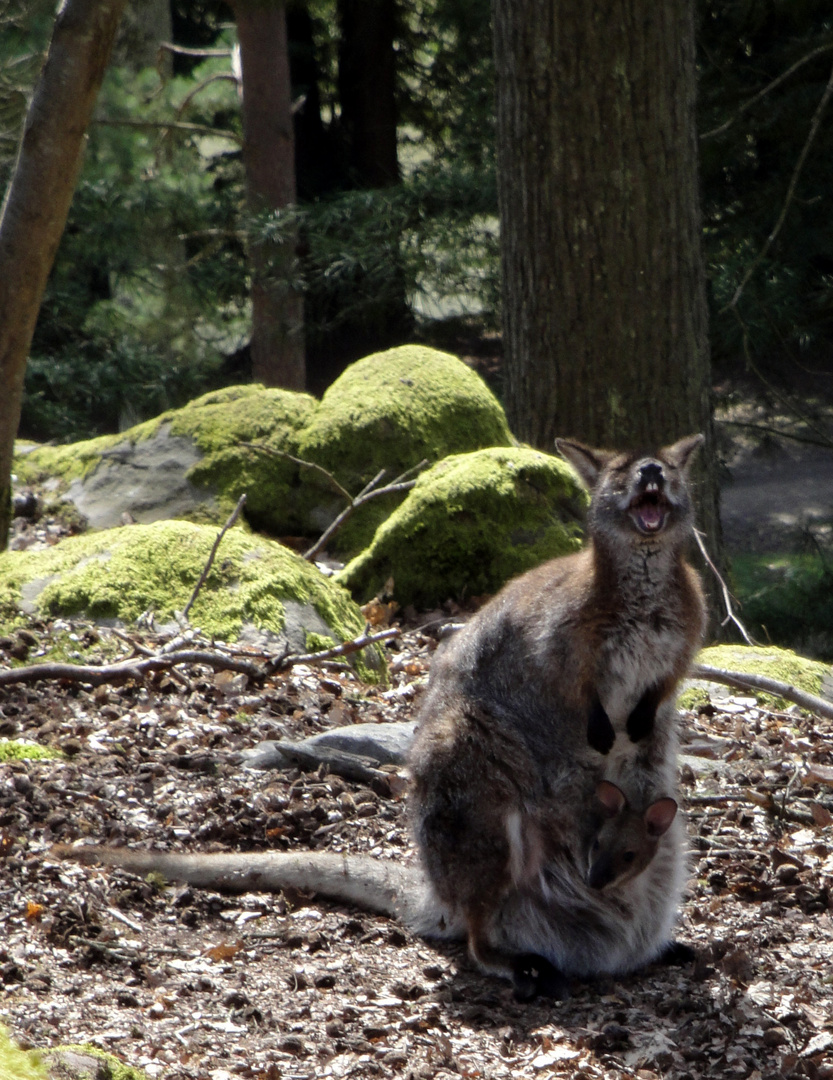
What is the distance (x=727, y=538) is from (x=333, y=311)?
231 inches

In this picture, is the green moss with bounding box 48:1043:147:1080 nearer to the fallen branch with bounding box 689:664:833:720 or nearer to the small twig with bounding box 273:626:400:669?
the small twig with bounding box 273:626:400:669

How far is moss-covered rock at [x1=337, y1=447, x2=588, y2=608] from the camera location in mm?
7312

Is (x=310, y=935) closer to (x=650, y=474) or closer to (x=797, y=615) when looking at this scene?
(x=650, y=474)

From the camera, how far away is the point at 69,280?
48.8 ft

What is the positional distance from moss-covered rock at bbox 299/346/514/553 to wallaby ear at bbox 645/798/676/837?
4.69 m

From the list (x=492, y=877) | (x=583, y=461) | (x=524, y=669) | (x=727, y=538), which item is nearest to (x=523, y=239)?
(x=583, y=461)

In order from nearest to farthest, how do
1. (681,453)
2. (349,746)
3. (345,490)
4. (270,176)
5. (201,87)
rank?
(681,453), (349,746), (345,490), (270,176), (201,87)

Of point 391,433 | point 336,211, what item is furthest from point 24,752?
point 336,211

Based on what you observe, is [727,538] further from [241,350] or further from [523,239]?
[523,239]

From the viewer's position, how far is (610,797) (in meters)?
3.78

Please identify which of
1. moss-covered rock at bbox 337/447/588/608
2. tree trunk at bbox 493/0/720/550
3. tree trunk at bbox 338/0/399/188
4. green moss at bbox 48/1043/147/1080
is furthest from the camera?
tree trunk at bbox 338/0/399/188

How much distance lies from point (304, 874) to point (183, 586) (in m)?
2.62

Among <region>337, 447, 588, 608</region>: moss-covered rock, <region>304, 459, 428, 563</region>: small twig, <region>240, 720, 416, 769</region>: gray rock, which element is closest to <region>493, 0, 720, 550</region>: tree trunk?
<region>337, 447, 588, 608</region>: moss-covered rock

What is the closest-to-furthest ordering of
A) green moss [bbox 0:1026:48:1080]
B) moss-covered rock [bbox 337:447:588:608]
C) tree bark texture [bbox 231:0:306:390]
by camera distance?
1. green moss [bbox 0:1026:48:1080]
2. moss-covered rock [bbox 337:447:588:608]
3. tree bark texture [bbox 231:0:306:390]
